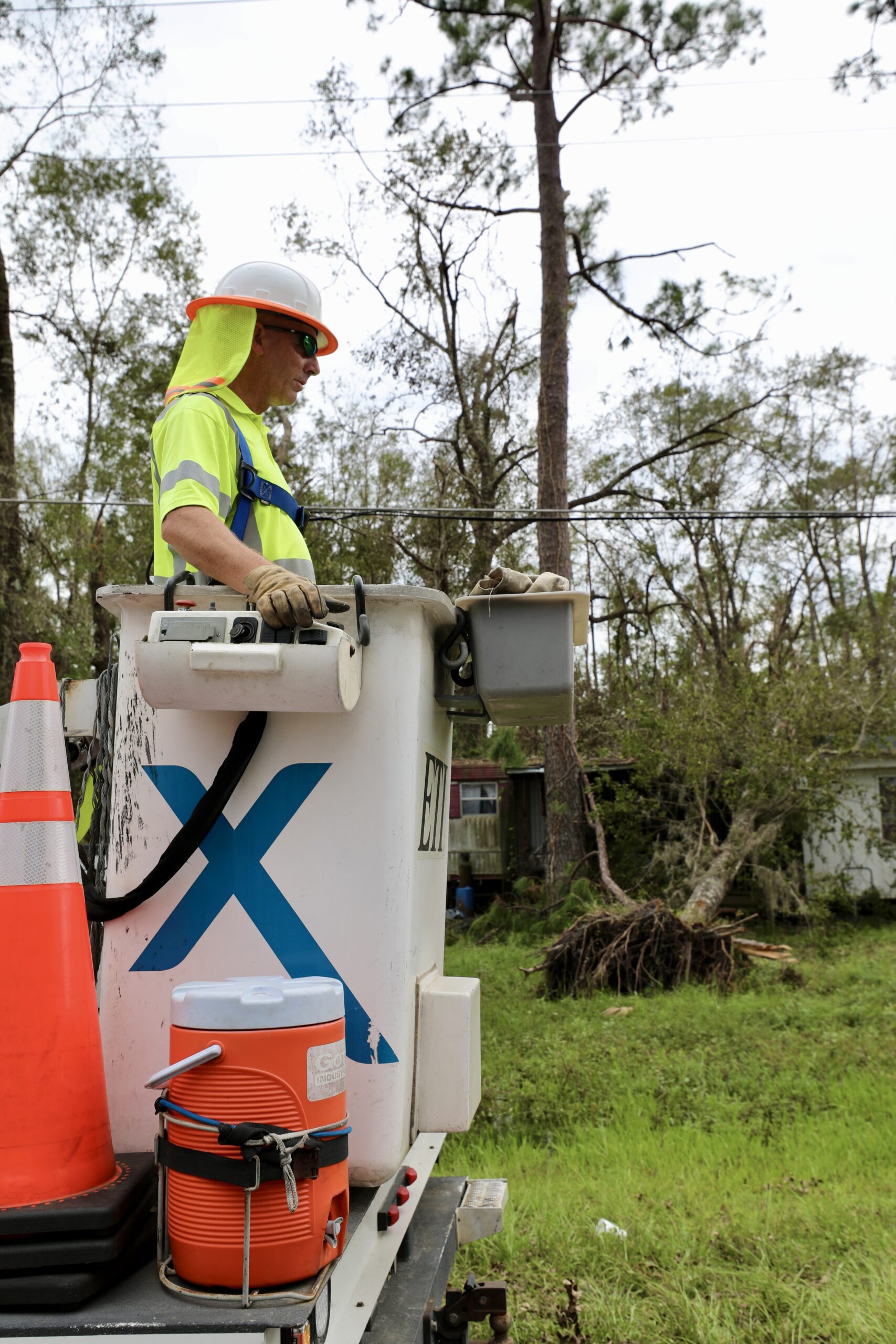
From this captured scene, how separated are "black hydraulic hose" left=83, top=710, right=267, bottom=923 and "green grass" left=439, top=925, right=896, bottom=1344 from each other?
2.05m

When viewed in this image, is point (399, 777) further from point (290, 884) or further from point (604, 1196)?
point (604, 1196)

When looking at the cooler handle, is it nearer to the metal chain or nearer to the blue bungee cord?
the blue bungee cord

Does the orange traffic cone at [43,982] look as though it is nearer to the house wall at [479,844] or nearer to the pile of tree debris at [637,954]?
the pile of tree debris at [637,954]

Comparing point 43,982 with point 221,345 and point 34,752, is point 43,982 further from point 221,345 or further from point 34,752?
point 221,345

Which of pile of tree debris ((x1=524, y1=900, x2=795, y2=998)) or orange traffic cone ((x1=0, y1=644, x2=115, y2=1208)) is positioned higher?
orange traffic cone ((x1=0, y1=644, x2=115, y2=1208))

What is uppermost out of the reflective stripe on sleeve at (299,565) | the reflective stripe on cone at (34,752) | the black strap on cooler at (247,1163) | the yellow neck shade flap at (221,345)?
the yellow neck shade flap at (221,345)

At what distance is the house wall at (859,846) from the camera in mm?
13891

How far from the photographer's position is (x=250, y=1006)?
1488 mm

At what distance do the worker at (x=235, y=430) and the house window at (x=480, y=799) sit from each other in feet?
56.2

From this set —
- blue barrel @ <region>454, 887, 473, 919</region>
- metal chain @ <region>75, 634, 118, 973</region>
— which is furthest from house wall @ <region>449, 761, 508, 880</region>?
metal chain @ <region>75, 634, 118, 973</region>

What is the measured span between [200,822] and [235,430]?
873mm

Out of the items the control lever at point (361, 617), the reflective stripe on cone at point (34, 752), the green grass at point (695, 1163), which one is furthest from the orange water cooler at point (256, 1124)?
the green grass at point (695, 1163)

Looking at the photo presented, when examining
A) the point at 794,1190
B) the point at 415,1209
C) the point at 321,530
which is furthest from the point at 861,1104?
the point at 321,530

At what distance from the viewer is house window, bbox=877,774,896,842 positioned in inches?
582
